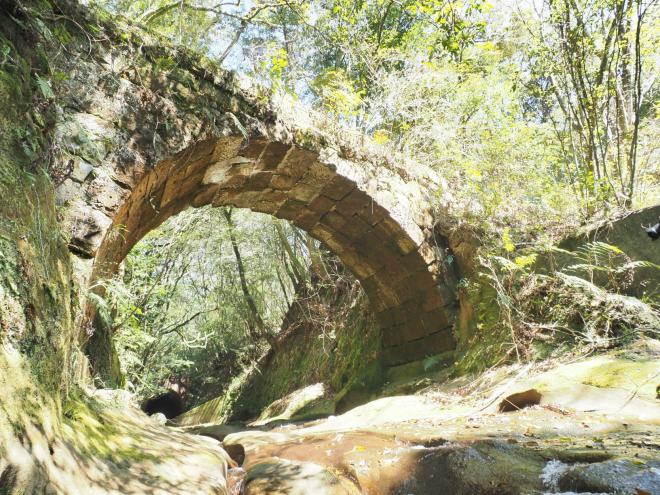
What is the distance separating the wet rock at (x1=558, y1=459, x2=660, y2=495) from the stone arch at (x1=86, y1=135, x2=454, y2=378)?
3.07m

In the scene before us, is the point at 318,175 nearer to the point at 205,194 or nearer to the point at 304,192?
the point at 304,192

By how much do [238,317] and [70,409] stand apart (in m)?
10.2

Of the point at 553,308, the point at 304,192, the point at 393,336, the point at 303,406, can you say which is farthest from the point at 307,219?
the point at 303,406

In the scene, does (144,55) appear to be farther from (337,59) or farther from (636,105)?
(337,59)

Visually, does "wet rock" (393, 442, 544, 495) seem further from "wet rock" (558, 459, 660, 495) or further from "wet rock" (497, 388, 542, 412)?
"wet rock" (497, 388, 542, 412)

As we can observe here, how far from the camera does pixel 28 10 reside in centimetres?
254

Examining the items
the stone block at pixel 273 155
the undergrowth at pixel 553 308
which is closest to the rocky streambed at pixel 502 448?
the undergrowth at pixel 553 308

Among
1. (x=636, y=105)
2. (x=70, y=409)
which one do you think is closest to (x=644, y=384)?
(x=636, y=105)

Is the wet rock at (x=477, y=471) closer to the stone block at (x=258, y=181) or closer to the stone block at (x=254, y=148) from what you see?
the stone block at (x=254, y=148)

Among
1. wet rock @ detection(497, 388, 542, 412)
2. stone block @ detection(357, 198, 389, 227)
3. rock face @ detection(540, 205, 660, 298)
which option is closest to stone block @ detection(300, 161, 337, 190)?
stone block @ detection(357, 198, 389, 227)

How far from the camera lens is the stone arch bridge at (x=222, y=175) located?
3146 millimetres

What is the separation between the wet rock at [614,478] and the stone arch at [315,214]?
10.1 ft

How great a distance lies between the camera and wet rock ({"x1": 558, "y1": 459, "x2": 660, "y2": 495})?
5.60 feet

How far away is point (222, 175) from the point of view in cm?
469
